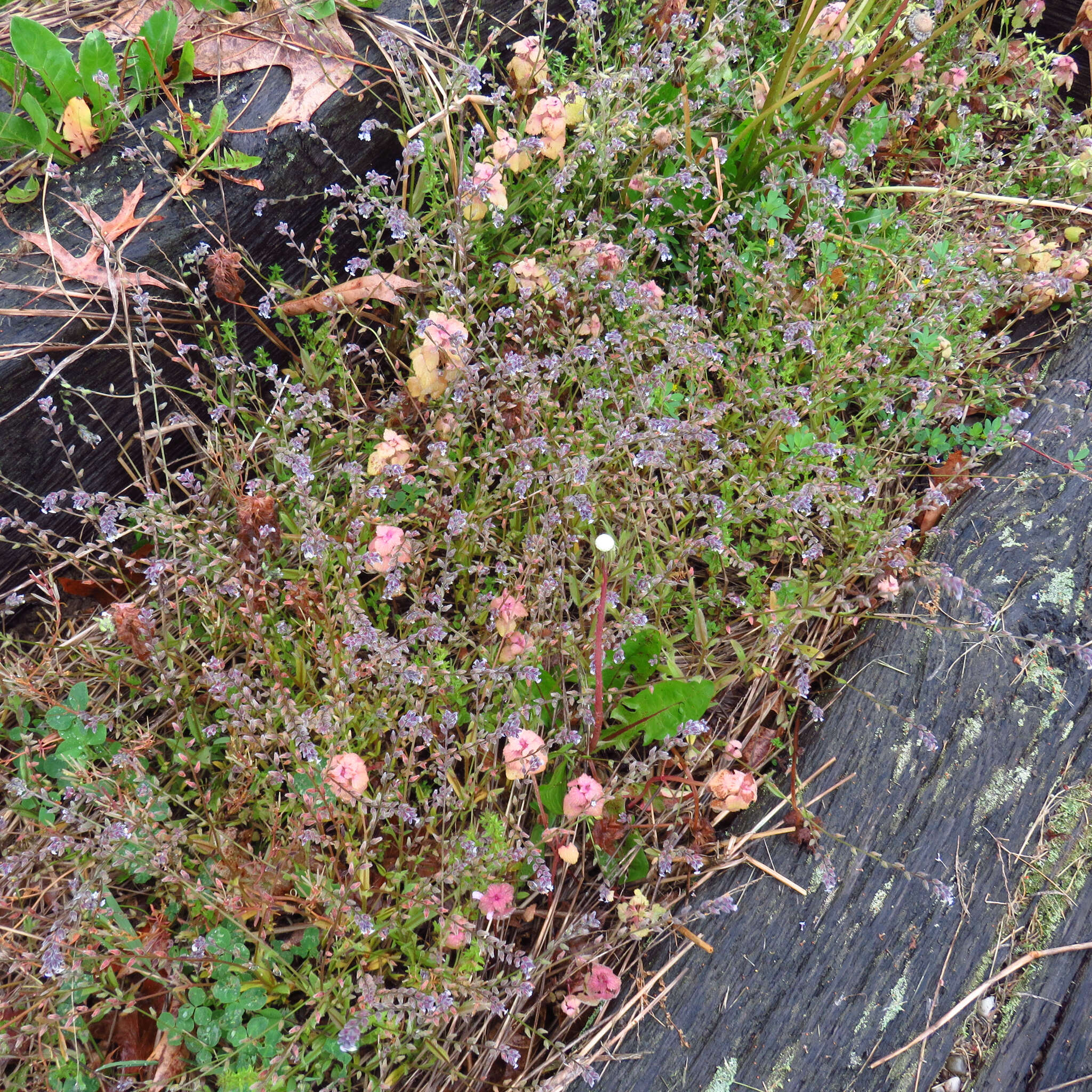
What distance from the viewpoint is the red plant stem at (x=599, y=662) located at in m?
1.75

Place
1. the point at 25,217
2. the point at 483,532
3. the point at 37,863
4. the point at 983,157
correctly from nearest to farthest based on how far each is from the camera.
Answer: the point at 37,863 → the point at 483,532 → the point at 25,217 → the point at 983,157

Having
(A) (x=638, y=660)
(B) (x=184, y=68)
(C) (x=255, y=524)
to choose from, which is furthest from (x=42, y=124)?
(A) (x=638, y=660)

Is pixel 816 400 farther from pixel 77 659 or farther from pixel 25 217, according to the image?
pixel 25 217

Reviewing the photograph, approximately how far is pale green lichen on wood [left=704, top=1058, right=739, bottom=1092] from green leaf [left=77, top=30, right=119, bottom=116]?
2781mm

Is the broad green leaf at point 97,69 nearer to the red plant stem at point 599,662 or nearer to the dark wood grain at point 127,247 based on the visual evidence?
the dark wood grain at point 127,247

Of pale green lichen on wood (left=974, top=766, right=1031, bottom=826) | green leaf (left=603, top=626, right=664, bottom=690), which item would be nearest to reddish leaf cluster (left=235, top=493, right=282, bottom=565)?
green leaf (left=603, top=626, right=664, bottom=690)

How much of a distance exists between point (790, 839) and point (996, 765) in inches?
22.4

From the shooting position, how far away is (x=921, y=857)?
6.40 ft

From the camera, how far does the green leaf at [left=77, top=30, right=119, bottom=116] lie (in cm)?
216

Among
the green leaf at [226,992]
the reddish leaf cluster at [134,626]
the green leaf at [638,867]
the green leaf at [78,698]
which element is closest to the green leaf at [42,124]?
the reddish leaf cluster at [134,626]

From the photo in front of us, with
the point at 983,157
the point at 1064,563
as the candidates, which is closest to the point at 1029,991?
the point at 1064,563

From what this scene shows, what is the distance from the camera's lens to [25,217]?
2.19 meters

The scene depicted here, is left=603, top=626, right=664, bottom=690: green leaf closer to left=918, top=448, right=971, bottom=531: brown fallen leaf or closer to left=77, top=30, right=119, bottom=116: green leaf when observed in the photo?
left=918, top=448, right=971, bottom=531: brown fallen leaf

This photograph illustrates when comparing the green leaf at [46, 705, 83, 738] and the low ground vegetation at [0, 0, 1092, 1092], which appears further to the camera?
the green leaf at [46, 705, 83, 738]
